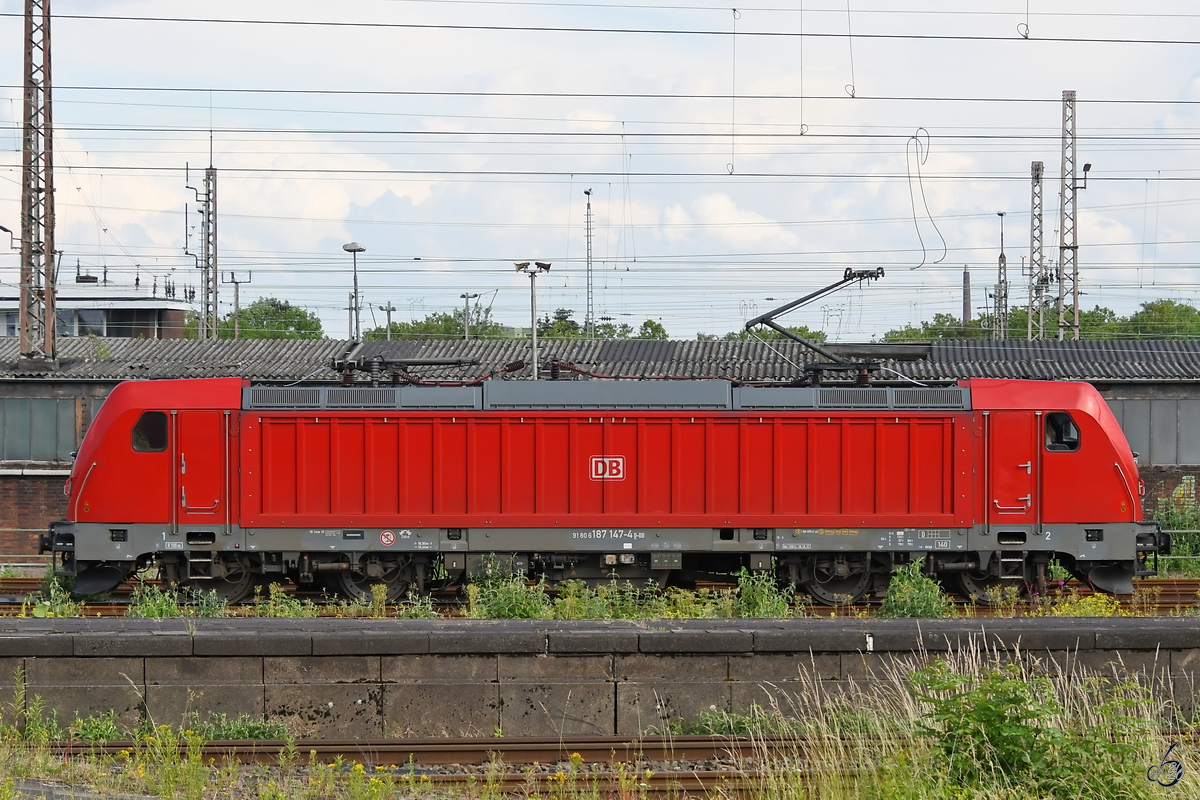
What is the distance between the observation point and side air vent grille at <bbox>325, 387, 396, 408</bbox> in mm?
16297

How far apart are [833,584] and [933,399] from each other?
10.3 feet

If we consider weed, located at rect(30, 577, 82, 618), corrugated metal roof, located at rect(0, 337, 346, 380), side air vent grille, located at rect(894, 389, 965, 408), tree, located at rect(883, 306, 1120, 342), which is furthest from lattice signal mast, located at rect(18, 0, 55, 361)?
tree, located at rect(883, 306, 1120, 342)

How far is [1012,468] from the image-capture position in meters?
16.0

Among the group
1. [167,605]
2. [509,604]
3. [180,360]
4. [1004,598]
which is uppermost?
[180,360]

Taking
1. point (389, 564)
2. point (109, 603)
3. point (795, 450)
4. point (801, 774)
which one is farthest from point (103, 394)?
point (801, 774)

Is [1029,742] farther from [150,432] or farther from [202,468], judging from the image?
[150,432]

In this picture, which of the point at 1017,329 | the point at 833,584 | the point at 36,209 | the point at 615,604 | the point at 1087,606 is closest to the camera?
the point at 615,604

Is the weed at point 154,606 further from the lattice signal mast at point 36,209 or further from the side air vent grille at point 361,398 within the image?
the lattice signal mast at point 36,209

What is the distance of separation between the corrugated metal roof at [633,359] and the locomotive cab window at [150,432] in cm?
907

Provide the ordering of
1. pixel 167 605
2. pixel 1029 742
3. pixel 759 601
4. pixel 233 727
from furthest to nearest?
pixel 759 601
pixel 167 605
pixel 233 727
pixel 1029 742

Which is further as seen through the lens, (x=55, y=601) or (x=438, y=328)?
(x=438, y=328)

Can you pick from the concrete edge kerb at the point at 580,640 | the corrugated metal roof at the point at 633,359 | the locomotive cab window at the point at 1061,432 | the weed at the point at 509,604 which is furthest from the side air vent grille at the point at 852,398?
the corrugated metal roof at the point at 633,359

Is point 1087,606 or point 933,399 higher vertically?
point 933,399

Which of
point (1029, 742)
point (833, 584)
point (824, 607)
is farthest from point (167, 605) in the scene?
point (1029, 742)
